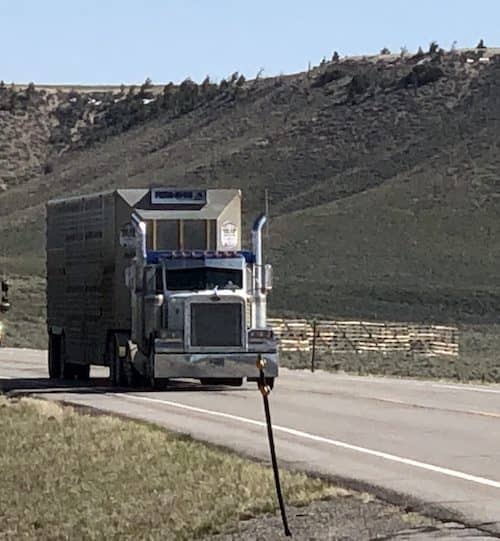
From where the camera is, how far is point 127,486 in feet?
53.0

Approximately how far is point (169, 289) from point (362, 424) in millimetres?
9117

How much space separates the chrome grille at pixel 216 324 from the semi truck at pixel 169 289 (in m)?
0.02

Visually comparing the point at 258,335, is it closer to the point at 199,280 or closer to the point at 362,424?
the point at 199,280

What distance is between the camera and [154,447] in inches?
754

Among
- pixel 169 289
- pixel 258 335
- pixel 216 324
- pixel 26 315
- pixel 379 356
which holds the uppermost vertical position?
pixel 169 289

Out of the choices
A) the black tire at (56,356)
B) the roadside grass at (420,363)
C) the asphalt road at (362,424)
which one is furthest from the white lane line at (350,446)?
the roadside grass at (420,363)

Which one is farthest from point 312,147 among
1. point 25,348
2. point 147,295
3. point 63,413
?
point 63,413

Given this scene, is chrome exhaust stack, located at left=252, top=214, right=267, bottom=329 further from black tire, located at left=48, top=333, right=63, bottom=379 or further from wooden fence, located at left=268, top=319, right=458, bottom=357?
wooden fence, located at left=268, top=319, right=458, bottom=357

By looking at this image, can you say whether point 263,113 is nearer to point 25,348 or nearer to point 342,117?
point 342,117

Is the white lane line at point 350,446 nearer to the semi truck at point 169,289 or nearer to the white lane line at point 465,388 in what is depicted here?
the semi truck at point 169,289

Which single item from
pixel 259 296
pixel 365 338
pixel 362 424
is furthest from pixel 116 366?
pixel 365 338

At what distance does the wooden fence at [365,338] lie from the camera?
178 ft

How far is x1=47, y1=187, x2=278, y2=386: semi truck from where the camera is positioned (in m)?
30.6

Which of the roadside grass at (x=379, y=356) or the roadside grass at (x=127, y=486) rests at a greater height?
the roadside grass at (x=379, y=356)
